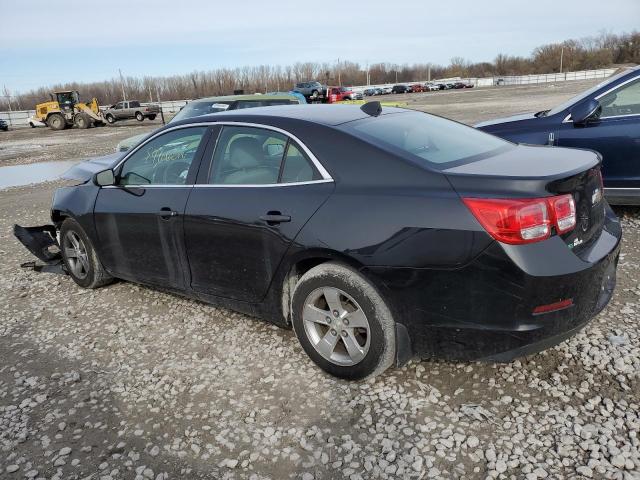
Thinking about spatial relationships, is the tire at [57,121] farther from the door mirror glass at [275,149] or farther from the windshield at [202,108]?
the door mirror glass at [275,149]

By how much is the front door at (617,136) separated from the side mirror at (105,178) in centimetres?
455

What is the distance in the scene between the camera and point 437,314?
8.62 ft

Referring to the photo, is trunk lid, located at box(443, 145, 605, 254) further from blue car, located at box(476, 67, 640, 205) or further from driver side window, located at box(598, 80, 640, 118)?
driver side window, located at box(598, 80, 640, 118)

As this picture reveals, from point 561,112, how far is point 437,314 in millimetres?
4101

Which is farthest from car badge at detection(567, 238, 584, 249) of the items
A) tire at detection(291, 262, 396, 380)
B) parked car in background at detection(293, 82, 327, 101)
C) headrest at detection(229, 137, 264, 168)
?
parked car in background at detection(293, 82, 327, 101)

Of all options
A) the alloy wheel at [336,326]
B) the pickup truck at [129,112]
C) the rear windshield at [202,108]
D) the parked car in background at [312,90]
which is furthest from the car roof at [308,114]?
the pickup truck at [129,112]

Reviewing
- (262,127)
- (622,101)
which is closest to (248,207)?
(262,127)

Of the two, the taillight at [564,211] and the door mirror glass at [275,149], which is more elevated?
the door mirror glass at [275,149]

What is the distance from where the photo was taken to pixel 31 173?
14.3 metres

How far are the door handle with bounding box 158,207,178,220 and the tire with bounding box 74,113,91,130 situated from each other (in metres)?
35.4

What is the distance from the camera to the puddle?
12695 mm

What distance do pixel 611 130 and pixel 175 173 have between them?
4436 millimetres

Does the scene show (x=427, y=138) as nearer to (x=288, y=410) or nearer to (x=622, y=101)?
(x=288, y=410)

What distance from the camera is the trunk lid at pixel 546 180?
A: 2.50m
